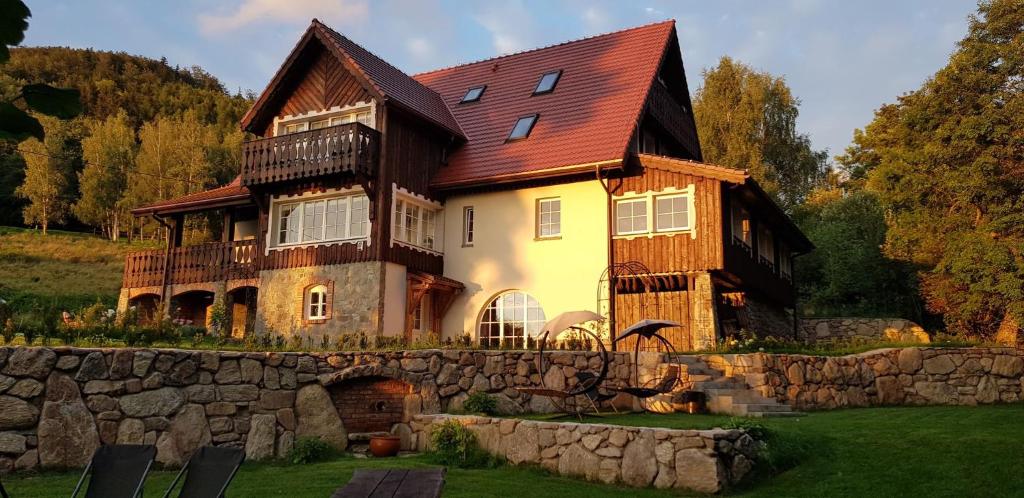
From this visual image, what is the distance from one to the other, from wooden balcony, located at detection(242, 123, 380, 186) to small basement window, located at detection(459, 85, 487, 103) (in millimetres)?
5211

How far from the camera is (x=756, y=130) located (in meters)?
36.6

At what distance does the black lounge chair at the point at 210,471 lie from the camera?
6.44 m

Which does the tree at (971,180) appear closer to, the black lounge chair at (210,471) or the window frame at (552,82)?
the window frame at (552,82)

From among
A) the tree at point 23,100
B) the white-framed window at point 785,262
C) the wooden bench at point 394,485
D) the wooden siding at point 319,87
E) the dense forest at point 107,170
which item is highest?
the dense forest at point 107,170

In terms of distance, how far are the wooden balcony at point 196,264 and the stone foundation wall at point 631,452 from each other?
496 inches

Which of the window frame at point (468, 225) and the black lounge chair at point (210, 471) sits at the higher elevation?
the window frame at point (468, 225)

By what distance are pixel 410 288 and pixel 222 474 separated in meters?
13.6

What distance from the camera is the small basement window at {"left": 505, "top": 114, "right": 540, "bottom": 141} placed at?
21.8m

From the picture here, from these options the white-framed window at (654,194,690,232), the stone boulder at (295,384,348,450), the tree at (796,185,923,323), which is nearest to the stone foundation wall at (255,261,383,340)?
the stone boulder at (295,384,348,450)

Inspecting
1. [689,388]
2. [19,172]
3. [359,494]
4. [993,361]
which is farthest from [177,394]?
[19,172]

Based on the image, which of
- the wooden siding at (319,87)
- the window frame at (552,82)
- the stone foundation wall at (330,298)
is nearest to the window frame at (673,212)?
the window frame at (552,82)

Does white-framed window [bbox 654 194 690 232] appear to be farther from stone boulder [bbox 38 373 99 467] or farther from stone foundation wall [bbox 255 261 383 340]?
stone boulder [bbox 38 373 99 467]

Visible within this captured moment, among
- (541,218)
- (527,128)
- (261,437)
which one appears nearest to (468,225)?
(541,218)

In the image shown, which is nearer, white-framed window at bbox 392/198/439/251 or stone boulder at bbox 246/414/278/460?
stone boulder at bbox 246/414/278/460
